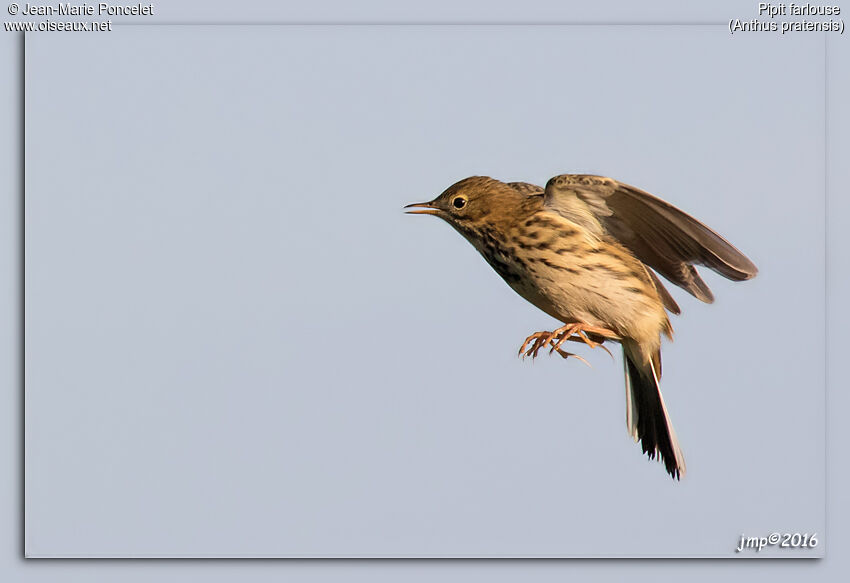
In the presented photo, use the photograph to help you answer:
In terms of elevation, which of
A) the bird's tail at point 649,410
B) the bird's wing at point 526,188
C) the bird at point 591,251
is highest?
the bird's wing at point 526,188

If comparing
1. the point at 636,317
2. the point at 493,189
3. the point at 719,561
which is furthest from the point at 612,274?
the point at 719,561

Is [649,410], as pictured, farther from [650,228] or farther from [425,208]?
[425,208]

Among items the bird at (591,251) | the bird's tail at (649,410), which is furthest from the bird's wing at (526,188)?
the bird's tail at (649,410)

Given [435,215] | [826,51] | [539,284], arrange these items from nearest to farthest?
[539,284] < [435,215] < [826,51]

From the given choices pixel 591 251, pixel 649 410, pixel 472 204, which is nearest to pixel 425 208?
pixel 472 204

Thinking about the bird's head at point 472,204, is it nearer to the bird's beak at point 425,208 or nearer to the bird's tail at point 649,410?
the bird's beak at point 425,208

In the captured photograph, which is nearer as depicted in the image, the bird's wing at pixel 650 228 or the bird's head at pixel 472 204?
the bird's wing at pixel 650 228

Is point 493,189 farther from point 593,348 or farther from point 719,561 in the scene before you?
point 719,561
